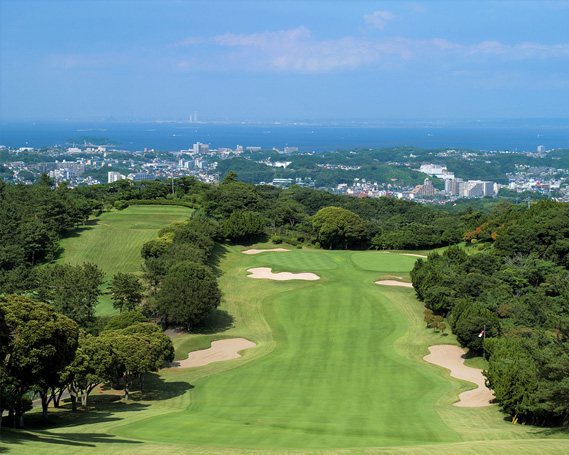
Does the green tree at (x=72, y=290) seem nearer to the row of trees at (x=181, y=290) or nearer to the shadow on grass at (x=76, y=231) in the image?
the row of trees at (x=181, y=290)

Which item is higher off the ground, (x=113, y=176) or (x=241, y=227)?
(x=113, y=176)

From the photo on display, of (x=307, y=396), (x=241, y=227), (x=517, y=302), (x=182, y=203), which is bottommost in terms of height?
(x=307, y=396)

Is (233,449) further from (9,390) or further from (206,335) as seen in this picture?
(206,335)

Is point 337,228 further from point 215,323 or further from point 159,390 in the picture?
point 159,390

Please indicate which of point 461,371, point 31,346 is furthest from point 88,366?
point 461,371

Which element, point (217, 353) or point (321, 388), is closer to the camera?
point (321, 388)

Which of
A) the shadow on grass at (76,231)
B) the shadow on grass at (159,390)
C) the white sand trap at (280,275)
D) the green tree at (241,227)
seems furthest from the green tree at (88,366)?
the green tree at (241,227)

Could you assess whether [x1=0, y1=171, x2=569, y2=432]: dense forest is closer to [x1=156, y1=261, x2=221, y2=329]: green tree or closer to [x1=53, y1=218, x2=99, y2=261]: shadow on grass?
[x1=156, y1=261, x2=221, y2=329]: green tree
